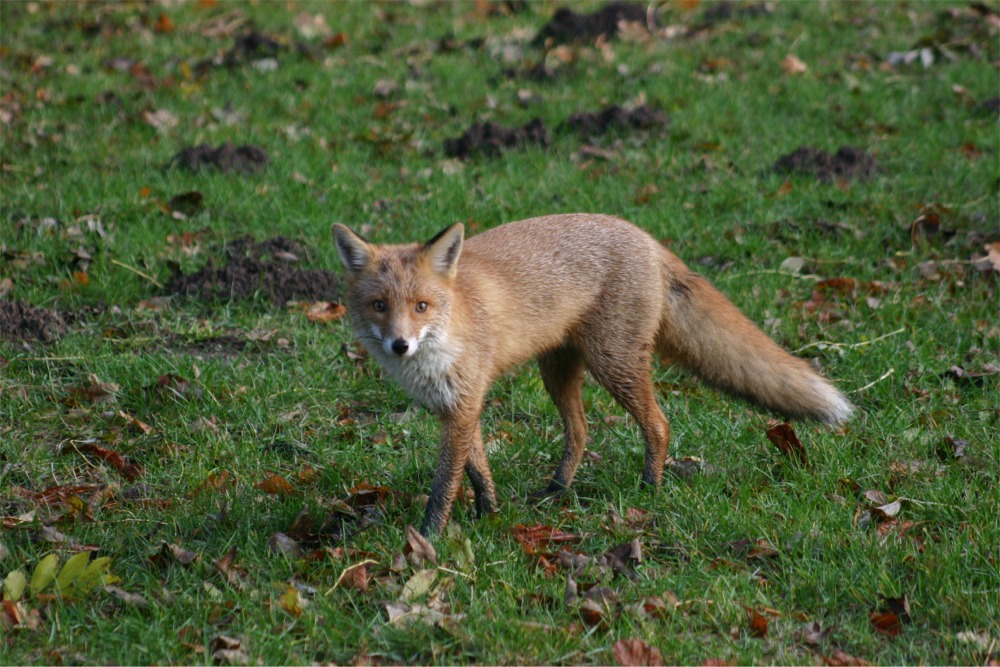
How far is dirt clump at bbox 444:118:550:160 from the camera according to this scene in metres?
8.81

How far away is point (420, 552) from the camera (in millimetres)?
4168

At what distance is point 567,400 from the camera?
511 centimetres

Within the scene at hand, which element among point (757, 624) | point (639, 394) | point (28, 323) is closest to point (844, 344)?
point (639, 394)

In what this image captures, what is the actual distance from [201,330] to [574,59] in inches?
221

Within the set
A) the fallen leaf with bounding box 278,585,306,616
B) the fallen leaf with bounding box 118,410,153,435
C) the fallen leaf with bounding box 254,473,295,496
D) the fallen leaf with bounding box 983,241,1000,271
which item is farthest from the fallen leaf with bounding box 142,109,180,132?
the fallen leaf with bounding box 983,241,1000,271

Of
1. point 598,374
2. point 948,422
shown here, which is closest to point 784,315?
point 948,422

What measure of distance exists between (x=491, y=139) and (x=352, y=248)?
4.64 meters

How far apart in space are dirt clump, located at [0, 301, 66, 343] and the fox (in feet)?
8.27

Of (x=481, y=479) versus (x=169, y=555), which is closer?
(x=169, y=555)

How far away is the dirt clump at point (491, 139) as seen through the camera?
881cm

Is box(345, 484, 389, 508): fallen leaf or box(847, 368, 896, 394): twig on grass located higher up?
box(345, 484, 389, 508): fallen leaf

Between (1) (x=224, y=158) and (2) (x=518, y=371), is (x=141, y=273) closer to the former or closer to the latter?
(1) (x=224, y=158)

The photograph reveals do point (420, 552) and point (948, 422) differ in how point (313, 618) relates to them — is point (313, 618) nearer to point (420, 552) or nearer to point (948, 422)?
point (420, 552)

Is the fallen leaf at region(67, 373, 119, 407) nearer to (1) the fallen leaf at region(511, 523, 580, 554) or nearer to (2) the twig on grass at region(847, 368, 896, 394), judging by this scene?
(1) the fallen leaf at region(511, 523, 580, 554)
